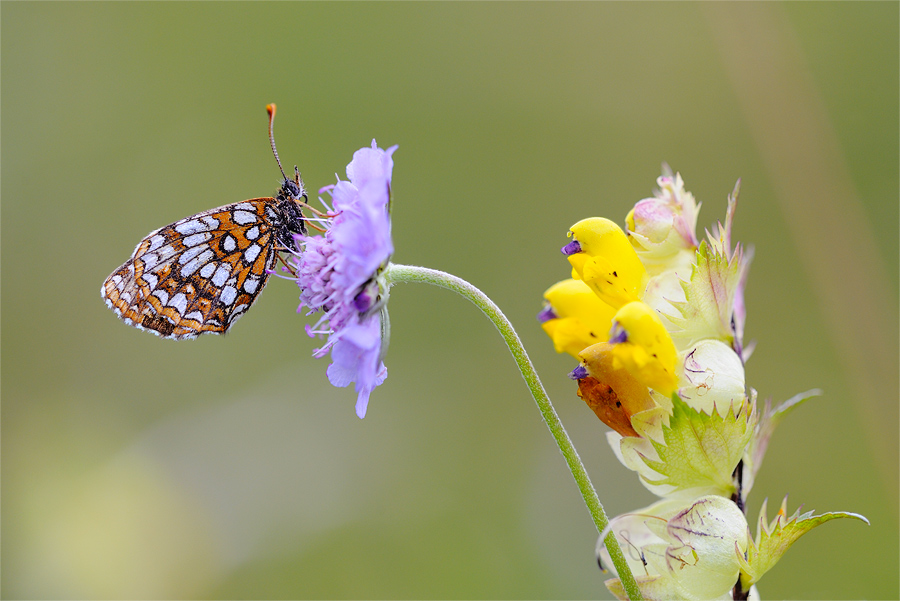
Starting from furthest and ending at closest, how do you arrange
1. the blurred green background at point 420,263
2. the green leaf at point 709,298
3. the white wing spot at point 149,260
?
1. the blurred green background at point 420,263
2. the white wing spot at point 149,260
3. the green leaf at point 709,298

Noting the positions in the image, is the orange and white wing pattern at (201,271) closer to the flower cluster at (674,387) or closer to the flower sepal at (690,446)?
the flower cluster at (674,387)

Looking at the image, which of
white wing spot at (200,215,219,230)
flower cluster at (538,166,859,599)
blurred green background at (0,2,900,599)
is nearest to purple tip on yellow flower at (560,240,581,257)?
flower cluster at (538,166,859,599)

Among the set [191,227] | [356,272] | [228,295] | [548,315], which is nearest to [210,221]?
[191,227]

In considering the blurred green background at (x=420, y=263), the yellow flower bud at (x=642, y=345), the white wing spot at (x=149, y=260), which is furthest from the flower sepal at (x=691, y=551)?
the blurred green background at (x=420, y=263)

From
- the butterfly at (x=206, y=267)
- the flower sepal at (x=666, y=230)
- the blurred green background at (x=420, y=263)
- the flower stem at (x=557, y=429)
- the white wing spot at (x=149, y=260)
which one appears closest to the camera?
the flower stem at (x=557, y=429)

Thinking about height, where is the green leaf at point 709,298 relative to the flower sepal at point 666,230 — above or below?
below

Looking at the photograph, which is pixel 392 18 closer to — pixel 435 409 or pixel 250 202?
pixel 435 409

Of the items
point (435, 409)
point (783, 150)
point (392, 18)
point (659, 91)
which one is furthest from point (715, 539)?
point (392, 18)

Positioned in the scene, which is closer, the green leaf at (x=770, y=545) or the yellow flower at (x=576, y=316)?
the green leaf at (x=770, y=545)
